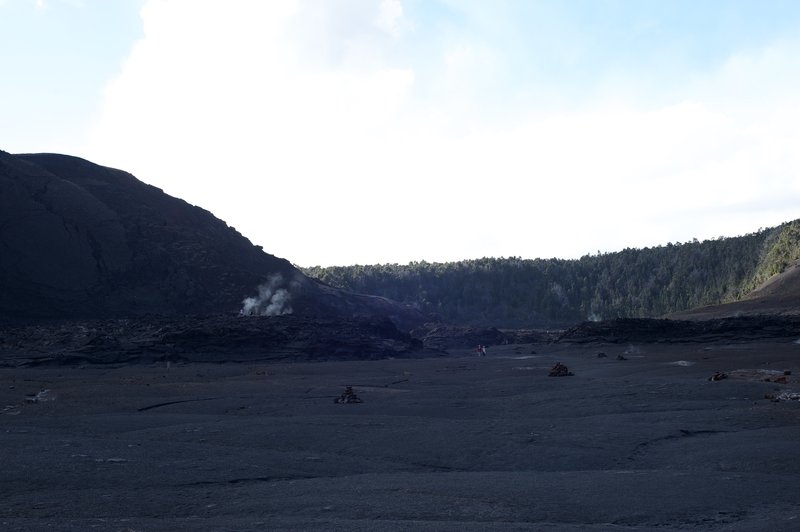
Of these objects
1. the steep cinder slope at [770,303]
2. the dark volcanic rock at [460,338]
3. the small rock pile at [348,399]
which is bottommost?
the small rock pile at [348,399]

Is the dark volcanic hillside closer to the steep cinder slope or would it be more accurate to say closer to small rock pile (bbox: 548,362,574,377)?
the steep cinder slope

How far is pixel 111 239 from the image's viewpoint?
44031mm

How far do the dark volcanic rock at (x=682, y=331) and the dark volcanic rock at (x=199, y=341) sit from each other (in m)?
9.40

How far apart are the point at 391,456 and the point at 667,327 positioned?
33.9 m

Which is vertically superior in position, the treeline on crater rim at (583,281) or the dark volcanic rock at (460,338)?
the treeline on crater rim at (583,281)

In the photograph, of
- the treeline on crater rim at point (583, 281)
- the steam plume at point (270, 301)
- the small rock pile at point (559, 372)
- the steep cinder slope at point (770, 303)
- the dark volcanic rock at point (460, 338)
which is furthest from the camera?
the treeline on crater rim at point (583, 281)

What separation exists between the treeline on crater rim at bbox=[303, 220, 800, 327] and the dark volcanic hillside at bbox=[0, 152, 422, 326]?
126ft

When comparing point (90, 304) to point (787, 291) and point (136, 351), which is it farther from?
point (787, 291)

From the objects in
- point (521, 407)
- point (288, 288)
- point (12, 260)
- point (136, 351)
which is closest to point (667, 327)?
point (288, 288)

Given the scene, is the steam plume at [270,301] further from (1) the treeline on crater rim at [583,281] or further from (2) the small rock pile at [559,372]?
(1) the treeline on crater rim at [583,281]

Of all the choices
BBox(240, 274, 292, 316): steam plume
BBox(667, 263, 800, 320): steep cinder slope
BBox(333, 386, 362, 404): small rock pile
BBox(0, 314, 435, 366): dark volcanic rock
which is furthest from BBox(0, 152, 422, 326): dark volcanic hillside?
BBox(333, 386, 362, 404): small rock pile

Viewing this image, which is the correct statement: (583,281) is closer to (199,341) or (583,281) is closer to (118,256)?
(118,256)

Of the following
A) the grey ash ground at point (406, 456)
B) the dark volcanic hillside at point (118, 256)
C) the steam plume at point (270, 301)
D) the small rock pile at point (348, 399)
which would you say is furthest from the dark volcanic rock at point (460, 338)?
the small rock pile at point (348, 399)

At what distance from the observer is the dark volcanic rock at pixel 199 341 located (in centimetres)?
2814
